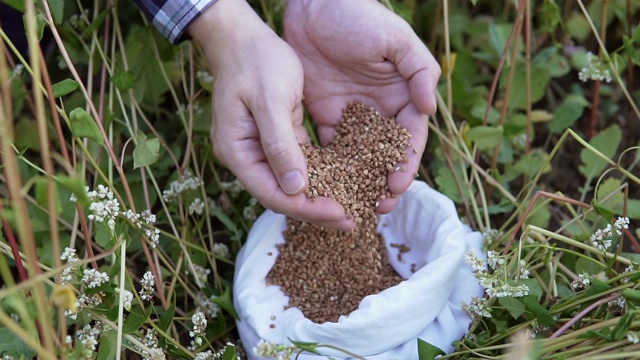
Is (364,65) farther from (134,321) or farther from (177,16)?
(134,321)

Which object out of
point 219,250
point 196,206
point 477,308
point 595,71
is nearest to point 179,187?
point 196,206

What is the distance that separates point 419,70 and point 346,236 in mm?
314

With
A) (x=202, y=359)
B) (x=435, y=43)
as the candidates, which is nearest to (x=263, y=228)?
(x=202, y=359)

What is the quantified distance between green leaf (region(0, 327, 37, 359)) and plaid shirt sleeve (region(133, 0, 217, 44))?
1.92ft

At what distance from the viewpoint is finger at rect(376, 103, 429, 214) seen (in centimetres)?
114

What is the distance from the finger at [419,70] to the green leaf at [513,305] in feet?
1.14

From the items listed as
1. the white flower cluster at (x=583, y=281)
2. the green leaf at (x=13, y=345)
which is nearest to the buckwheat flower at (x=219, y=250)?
the green leaf at (x=13, y=345)

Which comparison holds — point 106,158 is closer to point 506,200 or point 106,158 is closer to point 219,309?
point 219,309

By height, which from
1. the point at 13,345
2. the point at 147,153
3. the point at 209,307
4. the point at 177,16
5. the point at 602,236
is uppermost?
the point at 177,16

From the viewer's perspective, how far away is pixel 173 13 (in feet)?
3.99

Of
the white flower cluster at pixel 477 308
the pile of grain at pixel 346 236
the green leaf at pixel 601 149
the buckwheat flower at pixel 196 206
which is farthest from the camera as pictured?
the green leaf at pixel 601 149

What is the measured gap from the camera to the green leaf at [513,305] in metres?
1.00

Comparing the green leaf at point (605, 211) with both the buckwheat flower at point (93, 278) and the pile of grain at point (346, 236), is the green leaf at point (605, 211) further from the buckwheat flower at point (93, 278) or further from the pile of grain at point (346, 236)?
the buckwheat flower at point (93, 278)

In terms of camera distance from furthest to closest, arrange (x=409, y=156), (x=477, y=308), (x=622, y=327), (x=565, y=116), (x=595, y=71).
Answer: (x=565, y=116), (x=595, y=71), (x=409, y=156), (x=477, y=308), (x=622, y=327)
